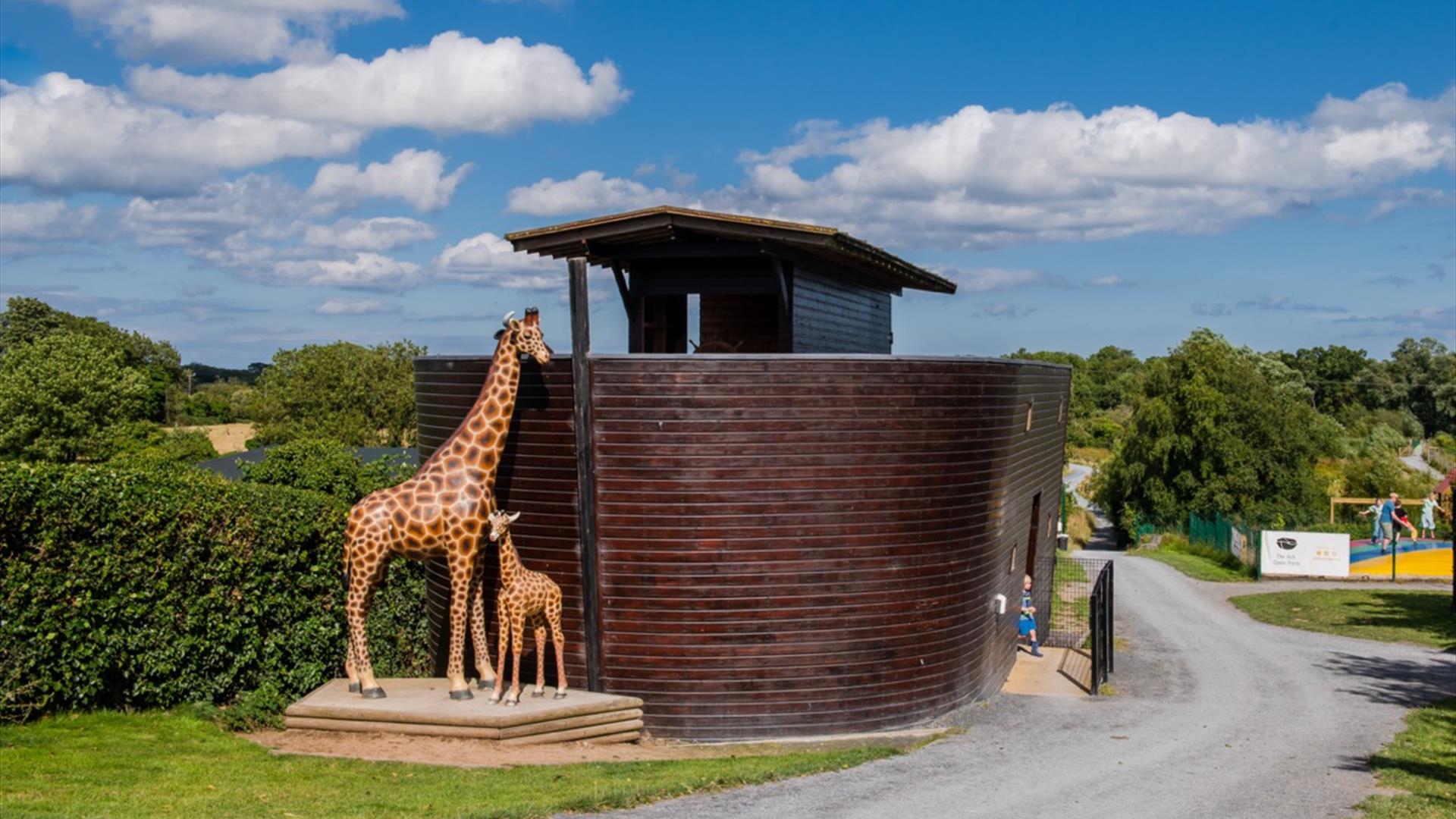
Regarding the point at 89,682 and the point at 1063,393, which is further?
the point at 1063,393

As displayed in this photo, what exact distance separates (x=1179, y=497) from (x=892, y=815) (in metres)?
49.6

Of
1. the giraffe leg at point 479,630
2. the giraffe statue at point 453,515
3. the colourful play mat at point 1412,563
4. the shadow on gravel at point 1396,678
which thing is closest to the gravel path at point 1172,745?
the shadow on gravel at point 1396,678

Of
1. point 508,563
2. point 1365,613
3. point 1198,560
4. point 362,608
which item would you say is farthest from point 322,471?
point 1198,560

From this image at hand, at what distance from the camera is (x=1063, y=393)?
2667cm

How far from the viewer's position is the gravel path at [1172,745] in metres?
12.3

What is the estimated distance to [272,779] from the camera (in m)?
12.1

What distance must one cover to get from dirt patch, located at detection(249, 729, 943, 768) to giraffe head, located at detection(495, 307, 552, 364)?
442 centimetres

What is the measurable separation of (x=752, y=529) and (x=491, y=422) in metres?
3.29

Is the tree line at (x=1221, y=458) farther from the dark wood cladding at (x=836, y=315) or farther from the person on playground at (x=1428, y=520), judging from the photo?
the dark wood cladding at (x=836, y=315)

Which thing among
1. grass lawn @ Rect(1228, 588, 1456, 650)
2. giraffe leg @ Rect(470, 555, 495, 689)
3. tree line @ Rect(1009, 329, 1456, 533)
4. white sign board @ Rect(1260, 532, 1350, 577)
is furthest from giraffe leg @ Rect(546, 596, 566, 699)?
tree line @ Rect(1009, 329, 1456, 533)

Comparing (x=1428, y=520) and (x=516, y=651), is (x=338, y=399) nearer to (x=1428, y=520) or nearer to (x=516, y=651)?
(x=1428, y=520)

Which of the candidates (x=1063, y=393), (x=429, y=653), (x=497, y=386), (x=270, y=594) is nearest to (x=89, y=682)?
(x=270, y=594)

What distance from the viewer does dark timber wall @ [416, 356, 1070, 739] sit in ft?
48.0

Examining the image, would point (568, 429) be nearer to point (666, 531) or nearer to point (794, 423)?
point (666, 531)
